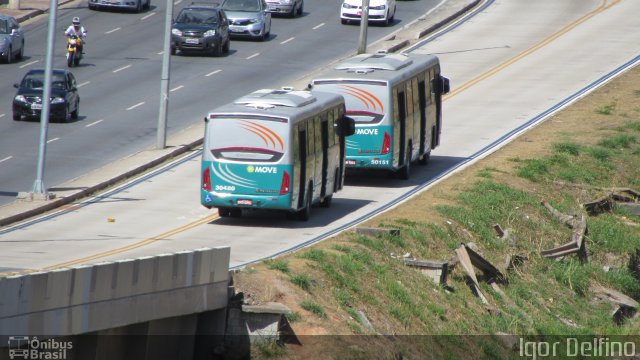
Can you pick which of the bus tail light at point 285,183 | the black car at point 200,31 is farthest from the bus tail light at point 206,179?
the black car at point 200,31

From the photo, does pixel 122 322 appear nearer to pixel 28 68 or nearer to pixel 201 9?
pixel 28 68

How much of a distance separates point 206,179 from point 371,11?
112ft

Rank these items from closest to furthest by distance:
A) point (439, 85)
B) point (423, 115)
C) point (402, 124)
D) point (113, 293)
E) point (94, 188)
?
point (113, 293) → point (94, 188) → point (402, 124) → point (423, 115) → point (439, 85)

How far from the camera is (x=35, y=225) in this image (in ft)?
105

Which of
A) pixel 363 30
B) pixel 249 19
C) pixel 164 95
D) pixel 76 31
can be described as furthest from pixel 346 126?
pixel 249 19

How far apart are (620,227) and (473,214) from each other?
5.56 metres

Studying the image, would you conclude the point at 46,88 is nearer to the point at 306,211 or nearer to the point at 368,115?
the point at 306,211

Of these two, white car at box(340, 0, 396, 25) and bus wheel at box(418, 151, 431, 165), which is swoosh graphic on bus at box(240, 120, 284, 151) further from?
white car at box(340, 0, 396, 25)

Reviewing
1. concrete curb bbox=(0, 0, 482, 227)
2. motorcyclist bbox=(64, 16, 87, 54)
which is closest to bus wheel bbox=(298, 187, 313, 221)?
concrete curb bbox=(0, 0, 482, 227)

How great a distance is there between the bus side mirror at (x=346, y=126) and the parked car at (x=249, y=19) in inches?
1052

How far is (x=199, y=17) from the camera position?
57500 mm

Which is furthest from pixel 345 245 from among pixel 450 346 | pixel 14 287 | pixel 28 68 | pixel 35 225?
pixel 28 68

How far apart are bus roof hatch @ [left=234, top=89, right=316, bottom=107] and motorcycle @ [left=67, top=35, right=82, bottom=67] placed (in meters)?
22.2

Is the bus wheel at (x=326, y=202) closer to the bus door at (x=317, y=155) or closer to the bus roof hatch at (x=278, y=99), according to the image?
the bus door at (x=317, y=155)
